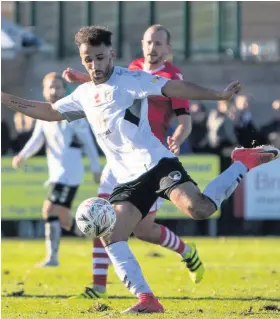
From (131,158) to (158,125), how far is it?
4.72ft

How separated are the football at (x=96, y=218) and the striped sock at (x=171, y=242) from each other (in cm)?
222

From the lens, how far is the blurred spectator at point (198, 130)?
2036 cm

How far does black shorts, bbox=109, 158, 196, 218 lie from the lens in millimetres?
9188

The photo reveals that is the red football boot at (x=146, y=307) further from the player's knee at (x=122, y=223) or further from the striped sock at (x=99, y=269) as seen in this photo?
the striped sock at (x=99, y=269)

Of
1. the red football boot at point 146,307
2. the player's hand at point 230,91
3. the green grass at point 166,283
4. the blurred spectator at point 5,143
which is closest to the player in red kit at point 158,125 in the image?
the green grass at point 166,283

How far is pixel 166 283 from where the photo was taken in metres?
12.3

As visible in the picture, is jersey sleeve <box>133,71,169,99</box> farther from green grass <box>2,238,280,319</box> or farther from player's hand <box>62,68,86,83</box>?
green grass <box>2,238,280,319</box>

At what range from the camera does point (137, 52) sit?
87.2ft

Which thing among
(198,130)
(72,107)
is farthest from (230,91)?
(198,130)

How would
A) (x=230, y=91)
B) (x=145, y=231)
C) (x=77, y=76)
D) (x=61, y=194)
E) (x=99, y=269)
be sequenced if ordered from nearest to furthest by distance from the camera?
1. (x=230, y=91)
2. (x=77, y=76)
3. (x=99, y=269)
4. (x=145, y=231)
5. (x=61, y=194)

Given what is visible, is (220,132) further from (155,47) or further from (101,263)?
(101,263)

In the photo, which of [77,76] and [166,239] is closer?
[77,76]

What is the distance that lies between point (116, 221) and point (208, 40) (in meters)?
19.4

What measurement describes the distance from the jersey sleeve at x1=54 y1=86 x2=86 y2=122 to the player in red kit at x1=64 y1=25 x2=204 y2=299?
2.30ft
